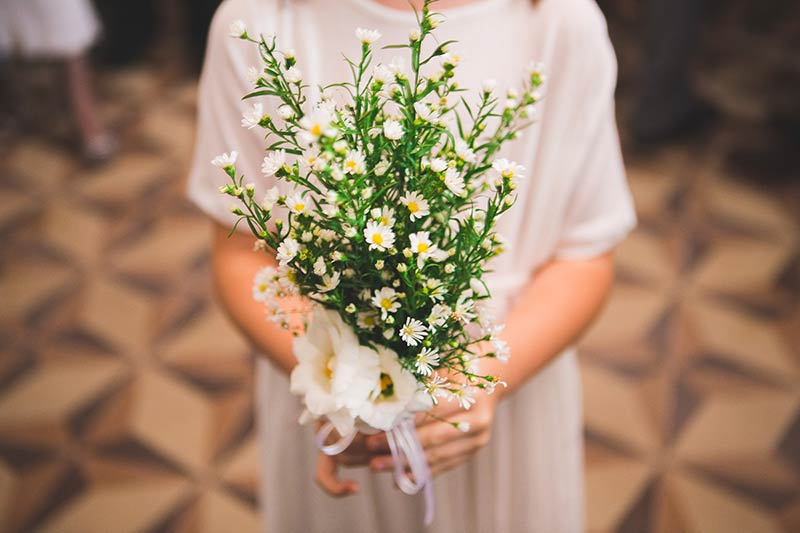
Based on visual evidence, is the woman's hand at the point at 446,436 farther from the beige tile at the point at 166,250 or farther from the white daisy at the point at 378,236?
the beige tile at the point at 166,250

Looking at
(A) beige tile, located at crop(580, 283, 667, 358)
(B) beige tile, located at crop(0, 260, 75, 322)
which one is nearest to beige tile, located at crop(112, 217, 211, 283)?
(B) beige tile, located at crop(0, 260, 75, 322)

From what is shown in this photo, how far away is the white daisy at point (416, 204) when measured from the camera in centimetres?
57

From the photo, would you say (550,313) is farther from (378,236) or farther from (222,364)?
(222,364)

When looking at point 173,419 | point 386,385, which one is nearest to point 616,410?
point 173,419

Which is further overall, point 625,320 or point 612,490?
point 625,320

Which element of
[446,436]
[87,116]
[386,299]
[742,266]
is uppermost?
[386,299]

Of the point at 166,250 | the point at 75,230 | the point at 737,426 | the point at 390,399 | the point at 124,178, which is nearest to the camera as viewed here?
the point at 390,399

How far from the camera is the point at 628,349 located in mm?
2562

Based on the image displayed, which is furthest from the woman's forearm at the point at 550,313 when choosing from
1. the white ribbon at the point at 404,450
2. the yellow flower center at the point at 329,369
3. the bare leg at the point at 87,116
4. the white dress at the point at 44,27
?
the bare leg at the point at 87,116

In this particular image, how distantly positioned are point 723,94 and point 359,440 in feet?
12.6

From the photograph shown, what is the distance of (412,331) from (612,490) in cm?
179

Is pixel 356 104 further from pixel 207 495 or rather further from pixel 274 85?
pixel 207 495

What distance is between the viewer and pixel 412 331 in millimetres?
592

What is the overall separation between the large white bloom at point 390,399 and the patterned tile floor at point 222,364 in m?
1.63
